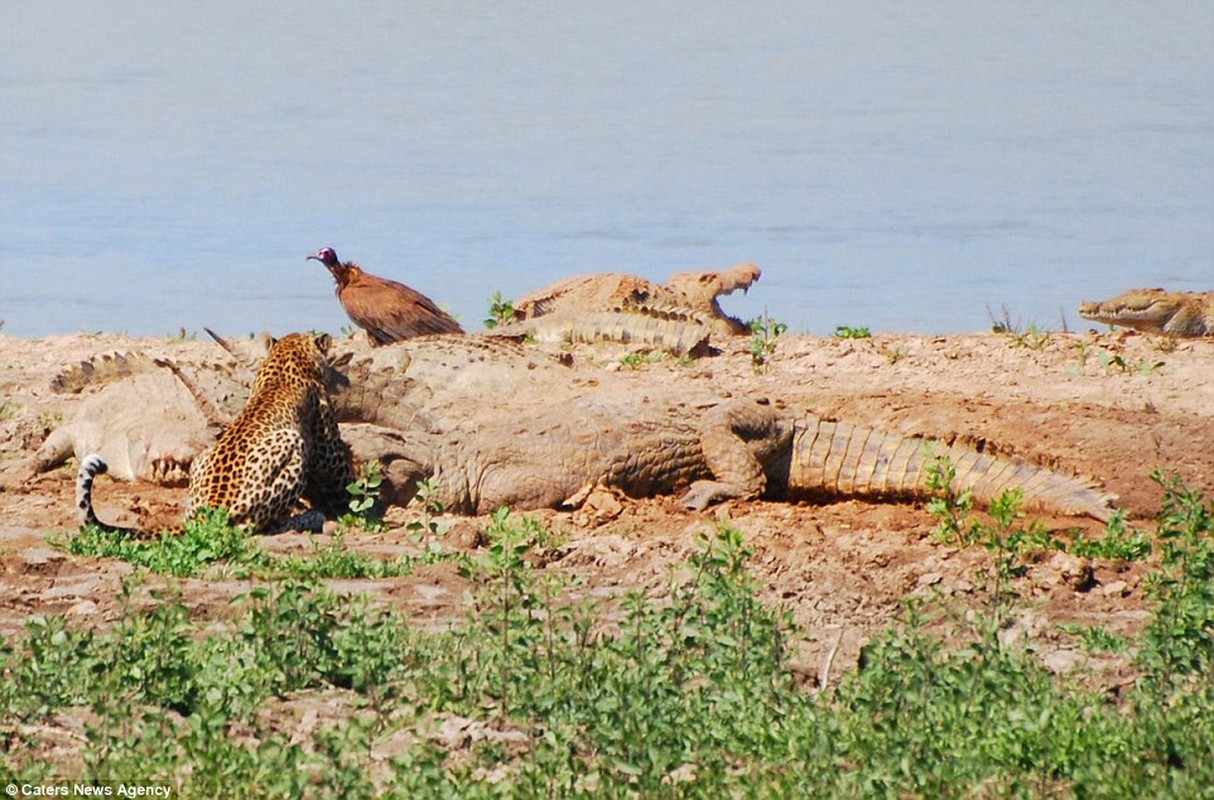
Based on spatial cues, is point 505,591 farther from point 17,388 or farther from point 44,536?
point 17,388

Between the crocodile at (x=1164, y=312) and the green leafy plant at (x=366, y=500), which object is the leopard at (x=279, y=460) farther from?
the crocodile at (x=1164, y=312)

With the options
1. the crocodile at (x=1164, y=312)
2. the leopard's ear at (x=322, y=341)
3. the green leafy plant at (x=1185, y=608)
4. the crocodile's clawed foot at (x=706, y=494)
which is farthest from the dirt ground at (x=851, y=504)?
the crocodile at (x=1164, y=312)

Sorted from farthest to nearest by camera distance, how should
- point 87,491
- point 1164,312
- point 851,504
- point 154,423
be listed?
point 1164,312 < point 154,423 < point 851,504 < point 87,491

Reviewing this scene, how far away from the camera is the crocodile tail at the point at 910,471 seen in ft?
32.3

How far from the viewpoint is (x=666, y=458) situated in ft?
34.6

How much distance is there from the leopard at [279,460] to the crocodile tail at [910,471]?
2.86 metres

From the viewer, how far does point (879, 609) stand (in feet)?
24.4

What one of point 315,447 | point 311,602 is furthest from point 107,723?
point 315,447

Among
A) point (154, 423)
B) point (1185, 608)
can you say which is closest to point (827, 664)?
point (1185, 608)

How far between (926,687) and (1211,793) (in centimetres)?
105

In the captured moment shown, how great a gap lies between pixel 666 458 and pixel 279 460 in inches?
99.1

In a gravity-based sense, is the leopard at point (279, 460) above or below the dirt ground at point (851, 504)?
above

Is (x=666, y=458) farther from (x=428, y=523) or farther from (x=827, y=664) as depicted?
(x=827, y=664)

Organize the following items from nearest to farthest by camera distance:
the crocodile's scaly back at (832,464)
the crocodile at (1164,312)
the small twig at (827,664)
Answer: the small twig at (827,664) < the crocodile's scaly back at (832,464) < the crocodile at (1164,312)
